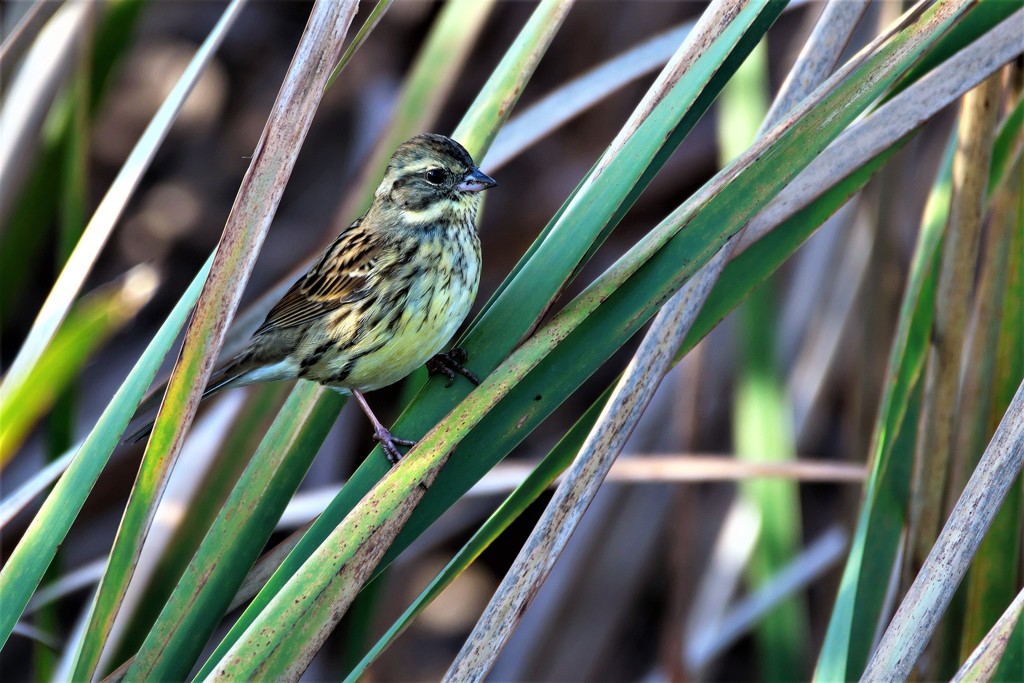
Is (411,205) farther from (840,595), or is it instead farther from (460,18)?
(840,595)

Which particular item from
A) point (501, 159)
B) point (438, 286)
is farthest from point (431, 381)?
point (501, 159)

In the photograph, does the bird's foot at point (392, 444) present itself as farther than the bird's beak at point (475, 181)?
No

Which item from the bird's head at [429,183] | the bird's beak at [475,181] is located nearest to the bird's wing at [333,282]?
the bird's head at [429,183]

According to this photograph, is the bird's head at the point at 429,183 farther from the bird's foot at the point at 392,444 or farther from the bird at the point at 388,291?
the bird's foot at the point at 392,444

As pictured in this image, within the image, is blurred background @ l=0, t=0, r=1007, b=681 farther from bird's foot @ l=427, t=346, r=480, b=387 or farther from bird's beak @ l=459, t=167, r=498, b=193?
bird's foot @ l=427, t=346, r=480, b=387

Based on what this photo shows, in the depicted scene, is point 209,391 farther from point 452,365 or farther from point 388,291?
point 452,365
